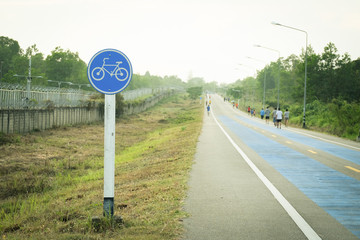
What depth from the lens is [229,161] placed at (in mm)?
13156

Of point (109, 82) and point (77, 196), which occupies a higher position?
point (109, 82)

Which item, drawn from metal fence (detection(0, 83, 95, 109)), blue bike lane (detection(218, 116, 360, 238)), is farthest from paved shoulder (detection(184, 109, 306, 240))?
metal fence (detection(0, 83, 95, 109))

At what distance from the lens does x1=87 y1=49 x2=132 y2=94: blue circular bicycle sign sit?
601 cm

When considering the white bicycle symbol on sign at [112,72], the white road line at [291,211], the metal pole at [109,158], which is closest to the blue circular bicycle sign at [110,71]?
the white bicycle symbol on sign at [112,72]

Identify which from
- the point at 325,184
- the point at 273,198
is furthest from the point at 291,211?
the point at 325,184

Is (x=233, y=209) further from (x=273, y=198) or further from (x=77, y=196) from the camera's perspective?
(x=77, y=196)

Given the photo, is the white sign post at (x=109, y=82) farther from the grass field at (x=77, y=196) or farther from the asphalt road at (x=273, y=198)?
the asphalt road at (x=273, y=198)

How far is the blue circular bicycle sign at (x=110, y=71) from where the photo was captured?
601cm

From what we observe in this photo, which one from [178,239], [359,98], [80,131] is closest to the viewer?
[178,239]

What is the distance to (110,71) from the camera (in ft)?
19.9

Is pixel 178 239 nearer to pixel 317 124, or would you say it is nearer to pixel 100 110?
pixel 317 124

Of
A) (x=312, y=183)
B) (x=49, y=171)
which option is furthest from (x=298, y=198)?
(x=49, y=171)

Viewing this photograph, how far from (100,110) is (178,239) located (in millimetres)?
43565

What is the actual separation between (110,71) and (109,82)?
177mm
